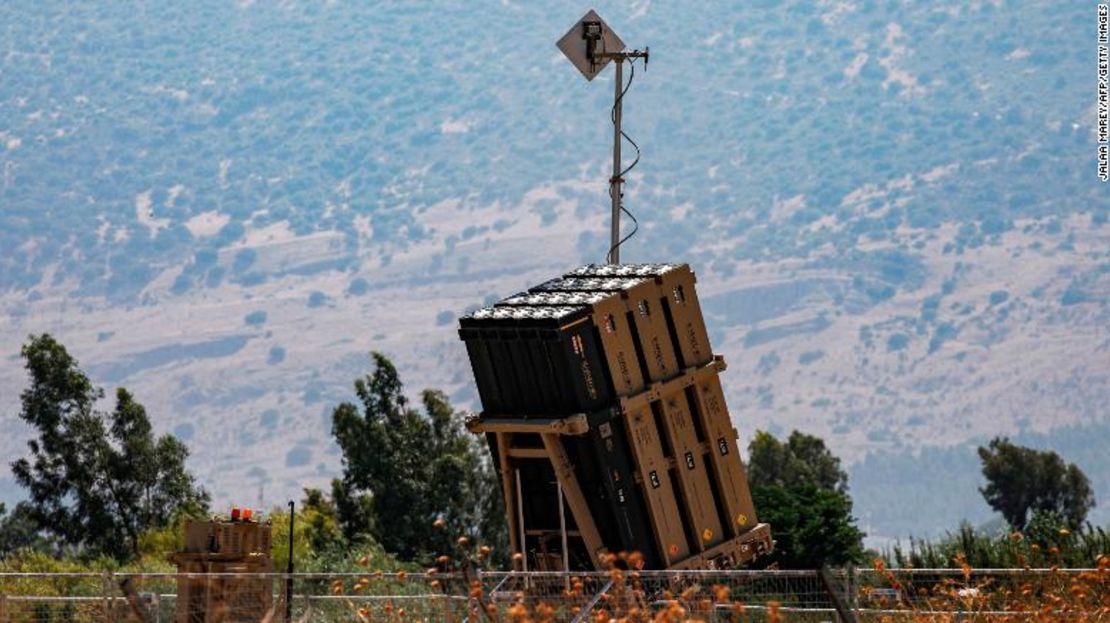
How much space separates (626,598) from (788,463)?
77554mm

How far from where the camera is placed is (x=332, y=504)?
6500 centimetres

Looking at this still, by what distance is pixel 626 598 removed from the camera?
18.7 metres

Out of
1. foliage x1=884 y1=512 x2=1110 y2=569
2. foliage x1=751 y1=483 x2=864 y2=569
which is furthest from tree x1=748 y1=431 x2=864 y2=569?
foliage x1=884 y1=512 x2=1110 y2=569

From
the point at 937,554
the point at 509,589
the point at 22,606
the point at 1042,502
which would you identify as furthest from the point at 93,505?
the point at 1042,502

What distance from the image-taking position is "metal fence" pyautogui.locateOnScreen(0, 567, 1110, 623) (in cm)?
1716

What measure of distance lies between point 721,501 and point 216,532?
16.3ft

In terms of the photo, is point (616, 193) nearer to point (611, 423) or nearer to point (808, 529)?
point (611, 423)

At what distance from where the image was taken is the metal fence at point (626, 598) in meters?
17.2

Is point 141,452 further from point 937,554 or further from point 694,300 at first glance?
point 694,300

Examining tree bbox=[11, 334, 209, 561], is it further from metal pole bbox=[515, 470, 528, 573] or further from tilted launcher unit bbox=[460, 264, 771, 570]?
tilted launcher unit bbox=[460, 264, 771, 570]

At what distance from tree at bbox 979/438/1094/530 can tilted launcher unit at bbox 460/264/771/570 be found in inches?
2850

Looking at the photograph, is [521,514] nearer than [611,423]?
No

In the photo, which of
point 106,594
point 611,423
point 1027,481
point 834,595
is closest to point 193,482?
point 611,423

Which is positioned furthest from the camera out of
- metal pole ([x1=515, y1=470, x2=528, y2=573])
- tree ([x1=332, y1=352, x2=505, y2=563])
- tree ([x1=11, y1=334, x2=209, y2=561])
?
tree ([x1=332, y1=352, x2=505, y2=563])
